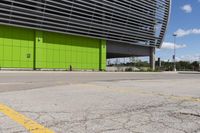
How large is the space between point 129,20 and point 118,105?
52905mm

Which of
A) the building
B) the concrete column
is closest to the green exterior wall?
the building

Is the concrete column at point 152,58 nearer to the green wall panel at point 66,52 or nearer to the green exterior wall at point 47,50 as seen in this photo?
the green exterior wall at point 47,50

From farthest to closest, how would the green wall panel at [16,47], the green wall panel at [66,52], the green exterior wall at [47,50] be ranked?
the green wall panel at [66,52], the green exterior wall at [47,50], the green wall panel at [16,47]

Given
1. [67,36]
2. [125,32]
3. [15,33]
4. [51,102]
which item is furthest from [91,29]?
[51,102]

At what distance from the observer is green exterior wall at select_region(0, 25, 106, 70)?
4280 cm

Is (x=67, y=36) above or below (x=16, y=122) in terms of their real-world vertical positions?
above

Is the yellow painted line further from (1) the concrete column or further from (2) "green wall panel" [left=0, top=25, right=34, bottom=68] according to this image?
(1) the concrete column

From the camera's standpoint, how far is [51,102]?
8.88 metres

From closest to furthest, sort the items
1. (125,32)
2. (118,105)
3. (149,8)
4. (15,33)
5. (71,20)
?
(118,105) → (15,33) → (71,20) → (125,32) → (149,8)

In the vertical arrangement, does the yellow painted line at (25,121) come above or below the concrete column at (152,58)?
below

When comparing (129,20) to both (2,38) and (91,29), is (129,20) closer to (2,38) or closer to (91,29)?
(91,29)

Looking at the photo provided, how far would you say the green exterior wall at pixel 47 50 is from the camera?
42800 millimetres

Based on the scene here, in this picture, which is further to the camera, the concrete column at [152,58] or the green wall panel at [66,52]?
the concrete column at [152,58]

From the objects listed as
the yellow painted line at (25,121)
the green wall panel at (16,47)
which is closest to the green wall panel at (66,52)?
the green wall panel at (16,47)
